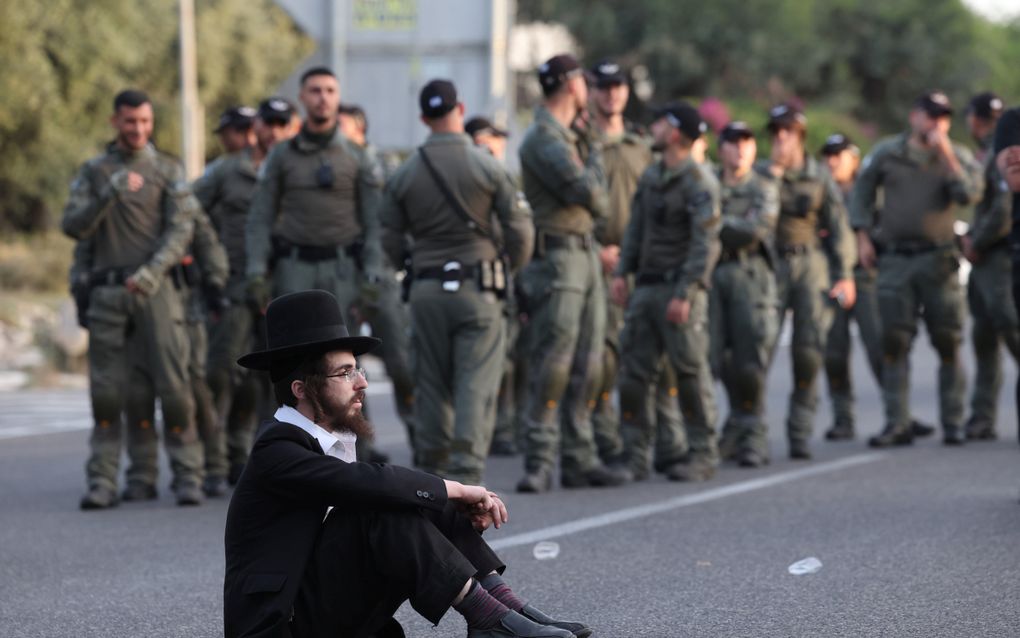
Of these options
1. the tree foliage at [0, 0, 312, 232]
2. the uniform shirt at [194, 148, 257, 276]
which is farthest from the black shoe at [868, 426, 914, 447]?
the tree foliage at [0, 0, 312, 232]

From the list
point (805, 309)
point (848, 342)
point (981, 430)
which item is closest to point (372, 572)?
point (805, 309)

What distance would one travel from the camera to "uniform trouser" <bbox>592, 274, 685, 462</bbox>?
1203cm

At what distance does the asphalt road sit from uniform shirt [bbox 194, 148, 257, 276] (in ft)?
6.02

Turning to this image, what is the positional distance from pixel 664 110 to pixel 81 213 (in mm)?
3410

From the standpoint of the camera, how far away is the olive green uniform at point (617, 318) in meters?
12.1

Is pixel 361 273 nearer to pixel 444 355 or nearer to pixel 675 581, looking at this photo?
pixel 444 355

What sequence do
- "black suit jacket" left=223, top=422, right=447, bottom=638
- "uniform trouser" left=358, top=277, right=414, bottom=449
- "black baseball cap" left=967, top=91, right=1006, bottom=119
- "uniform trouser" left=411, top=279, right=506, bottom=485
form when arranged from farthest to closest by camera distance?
"black baseball cap" left=967, top=91, right=1006, bottom=119 < "uniform trouser" left=358, top=277, right=414, bottom=449 < "uniform trouser" left=411, top=279, right=506, bottom=485 < "black suit jacket" left=223, top=422, right=447, bottom=638

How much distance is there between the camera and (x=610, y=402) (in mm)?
12227

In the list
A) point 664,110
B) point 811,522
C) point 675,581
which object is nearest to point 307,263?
point 664,110

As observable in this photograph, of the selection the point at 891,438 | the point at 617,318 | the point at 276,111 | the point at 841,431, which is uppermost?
the point at 276,111

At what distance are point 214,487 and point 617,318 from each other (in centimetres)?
268

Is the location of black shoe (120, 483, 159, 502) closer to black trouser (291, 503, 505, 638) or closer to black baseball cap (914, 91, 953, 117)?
black trouser (291, 503, 505, 638)

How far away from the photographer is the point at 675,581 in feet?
26.3

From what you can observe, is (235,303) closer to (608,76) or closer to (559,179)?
(559,179)
